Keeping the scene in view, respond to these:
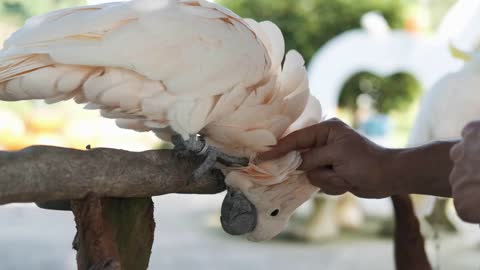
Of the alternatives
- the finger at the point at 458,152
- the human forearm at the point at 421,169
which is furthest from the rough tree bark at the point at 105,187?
the finger at the point at 458,152

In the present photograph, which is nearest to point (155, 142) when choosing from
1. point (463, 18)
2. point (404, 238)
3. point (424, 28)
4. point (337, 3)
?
point (337, 3)

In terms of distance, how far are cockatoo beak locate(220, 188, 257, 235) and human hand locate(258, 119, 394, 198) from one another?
4.5 inches

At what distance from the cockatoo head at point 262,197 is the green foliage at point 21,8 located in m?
6.83

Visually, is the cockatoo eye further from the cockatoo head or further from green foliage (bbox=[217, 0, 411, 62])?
green foliage (bbox=[217, 0, 411, 62])

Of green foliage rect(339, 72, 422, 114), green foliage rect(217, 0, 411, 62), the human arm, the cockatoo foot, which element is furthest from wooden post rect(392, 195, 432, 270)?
green foliage rect(339, 72, 422, 114)

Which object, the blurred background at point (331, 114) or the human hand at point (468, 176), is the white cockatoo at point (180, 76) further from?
the blurred background at point (331, 114)

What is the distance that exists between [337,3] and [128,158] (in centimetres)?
592

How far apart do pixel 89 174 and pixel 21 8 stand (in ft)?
23.9

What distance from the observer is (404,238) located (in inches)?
56.2

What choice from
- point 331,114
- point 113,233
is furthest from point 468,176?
point 331,114

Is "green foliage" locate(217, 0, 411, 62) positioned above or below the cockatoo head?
below

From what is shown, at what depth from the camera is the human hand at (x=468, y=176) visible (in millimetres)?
872

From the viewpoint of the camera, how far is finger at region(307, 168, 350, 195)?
120 cm

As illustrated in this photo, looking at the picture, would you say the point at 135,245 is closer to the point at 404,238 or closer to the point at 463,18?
the point at 404,238
